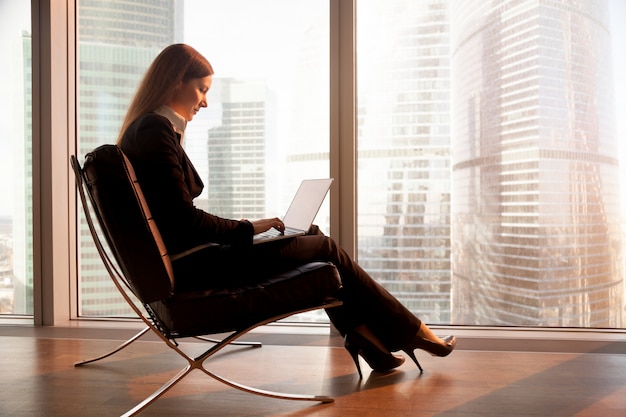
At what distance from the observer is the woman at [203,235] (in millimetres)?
2008

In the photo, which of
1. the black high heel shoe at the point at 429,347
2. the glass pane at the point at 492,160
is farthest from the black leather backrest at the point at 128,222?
the glass pane at the point at 492,160

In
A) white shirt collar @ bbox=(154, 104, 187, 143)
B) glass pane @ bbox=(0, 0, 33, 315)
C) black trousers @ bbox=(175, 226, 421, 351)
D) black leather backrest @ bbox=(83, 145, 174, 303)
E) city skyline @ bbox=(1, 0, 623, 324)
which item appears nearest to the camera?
black leather backrest @ bbox=(83, 145, 174, 303)

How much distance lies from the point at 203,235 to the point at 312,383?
730mm

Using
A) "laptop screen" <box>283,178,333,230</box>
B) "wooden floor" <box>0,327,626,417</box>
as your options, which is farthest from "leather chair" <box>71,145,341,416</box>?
"laptop screen" <box>283,178,333,230</box>

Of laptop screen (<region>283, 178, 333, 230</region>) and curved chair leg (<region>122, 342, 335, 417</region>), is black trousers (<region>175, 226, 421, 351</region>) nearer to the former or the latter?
laptop screen (<region>283, 178, 333, 230</region>)

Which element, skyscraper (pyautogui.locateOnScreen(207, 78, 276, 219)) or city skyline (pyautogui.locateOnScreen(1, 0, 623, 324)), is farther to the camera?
skyscraper (pyautogui.locateOnScreen(207, 78, 276, 219))

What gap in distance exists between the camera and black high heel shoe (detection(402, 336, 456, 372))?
7.66ft

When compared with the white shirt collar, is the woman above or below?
below

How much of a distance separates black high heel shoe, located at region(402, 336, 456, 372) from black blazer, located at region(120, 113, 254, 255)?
82 cm

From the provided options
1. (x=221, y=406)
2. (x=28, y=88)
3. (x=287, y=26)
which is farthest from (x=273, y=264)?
(x=28, y=88)

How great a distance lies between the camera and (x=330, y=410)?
1992 mm

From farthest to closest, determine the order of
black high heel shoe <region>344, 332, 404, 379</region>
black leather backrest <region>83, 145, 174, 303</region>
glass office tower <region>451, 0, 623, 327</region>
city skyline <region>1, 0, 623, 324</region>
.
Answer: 1. city skyline <region>1, 0, 623, 324</region>
2. glass office tower <region>451, 0, 623, 327</region>
3. black high heel shoe <region>344, 332, 404, 379</region>
4. black leather backrest <region>83, 145, 174, 303</region>

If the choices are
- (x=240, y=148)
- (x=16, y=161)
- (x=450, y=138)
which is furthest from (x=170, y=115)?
(x=16, y=161)

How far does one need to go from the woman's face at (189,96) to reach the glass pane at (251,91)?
0.98m
